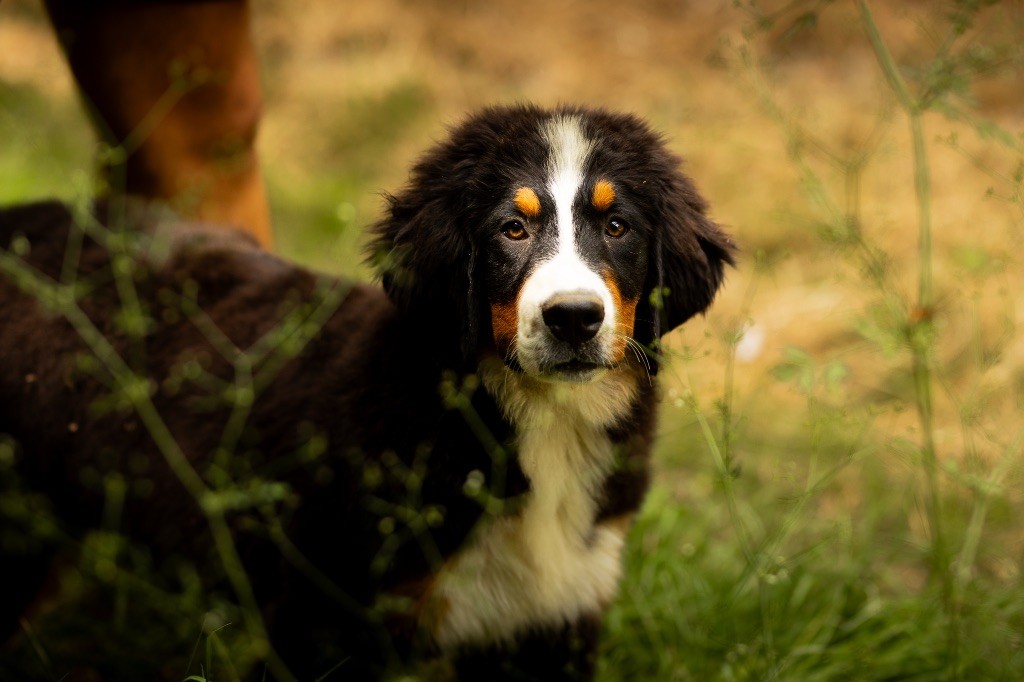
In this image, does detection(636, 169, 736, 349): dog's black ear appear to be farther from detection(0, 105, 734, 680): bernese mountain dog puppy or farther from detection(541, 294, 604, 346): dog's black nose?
detection(541, 294, 604, 346): dog's black nose

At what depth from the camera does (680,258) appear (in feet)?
9.28

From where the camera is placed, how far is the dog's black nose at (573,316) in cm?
242

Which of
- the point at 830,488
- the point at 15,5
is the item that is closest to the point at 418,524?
the point at 830,488

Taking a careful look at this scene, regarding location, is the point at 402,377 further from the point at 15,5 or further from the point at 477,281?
the point at 15,5

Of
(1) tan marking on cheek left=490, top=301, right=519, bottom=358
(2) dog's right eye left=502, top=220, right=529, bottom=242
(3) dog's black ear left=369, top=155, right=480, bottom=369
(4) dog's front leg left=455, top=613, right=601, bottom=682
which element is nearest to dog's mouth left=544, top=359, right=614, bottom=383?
(1) tan marking on cheek left=490, top=301, right=519, bottom=358

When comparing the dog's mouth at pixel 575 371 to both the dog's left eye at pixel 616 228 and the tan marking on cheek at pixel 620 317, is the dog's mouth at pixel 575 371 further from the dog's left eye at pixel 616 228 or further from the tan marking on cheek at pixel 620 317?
the dog's left eye at pixel 616 228

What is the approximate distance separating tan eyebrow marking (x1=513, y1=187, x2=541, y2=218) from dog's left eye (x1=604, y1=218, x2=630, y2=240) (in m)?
0.20

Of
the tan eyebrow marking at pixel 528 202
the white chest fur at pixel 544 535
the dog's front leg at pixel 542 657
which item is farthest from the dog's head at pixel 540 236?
the dog's front leg at pixel 542 657

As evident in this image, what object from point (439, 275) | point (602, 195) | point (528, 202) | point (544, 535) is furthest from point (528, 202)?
point (544, 535)

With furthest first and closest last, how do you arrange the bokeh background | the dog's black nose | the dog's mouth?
1. the bokeh background
2. the dog's mouth
3. the dog's black nose

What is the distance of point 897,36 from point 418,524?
18.8ft

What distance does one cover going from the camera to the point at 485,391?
107 inches

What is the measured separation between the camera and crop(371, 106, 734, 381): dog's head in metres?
2.59

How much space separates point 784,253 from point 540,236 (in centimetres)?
67
